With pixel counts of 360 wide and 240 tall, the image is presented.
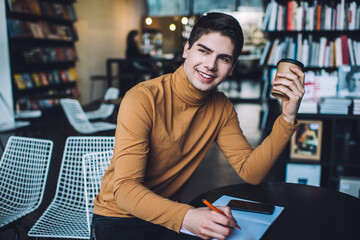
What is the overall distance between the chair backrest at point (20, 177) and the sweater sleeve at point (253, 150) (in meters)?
1.04

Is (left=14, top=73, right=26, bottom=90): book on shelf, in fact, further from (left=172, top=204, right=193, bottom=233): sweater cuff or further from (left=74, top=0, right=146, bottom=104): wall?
(left=172, top=204, right=193, bottom=233): sweater cuff

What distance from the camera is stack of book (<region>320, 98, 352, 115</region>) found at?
8.68 ft

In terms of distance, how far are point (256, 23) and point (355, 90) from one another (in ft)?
33.7

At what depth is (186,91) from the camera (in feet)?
4.45

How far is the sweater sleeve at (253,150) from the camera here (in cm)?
129

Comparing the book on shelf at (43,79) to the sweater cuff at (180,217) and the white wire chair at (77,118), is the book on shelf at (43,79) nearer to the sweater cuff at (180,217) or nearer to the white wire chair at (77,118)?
the white wire chair at (77,118)

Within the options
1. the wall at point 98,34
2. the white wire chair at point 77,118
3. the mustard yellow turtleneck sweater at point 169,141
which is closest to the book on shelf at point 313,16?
the white wire chair at point 77,118

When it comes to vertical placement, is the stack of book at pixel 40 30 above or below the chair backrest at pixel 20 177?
above

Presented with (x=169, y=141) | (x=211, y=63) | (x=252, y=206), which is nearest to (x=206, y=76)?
(x=211, y=63)

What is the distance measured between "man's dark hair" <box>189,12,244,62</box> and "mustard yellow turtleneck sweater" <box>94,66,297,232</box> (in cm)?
19

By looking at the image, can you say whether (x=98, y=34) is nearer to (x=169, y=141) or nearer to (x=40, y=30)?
(x=40, y=30)

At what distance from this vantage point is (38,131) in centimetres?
483

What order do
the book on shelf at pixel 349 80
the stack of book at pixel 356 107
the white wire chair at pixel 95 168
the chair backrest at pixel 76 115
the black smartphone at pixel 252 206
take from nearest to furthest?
the black smartphone at pixel 252 206
the white wire chair at pixel 95 168
the stack of book at pixel 356 107
the book on shelf at pixel 349 80
the chair backrest at pixel 76 115

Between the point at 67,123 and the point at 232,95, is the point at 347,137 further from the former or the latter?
the point at 232,95
